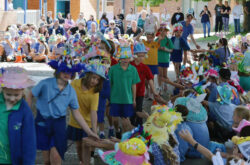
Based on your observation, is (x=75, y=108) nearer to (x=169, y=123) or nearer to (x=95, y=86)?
(x=95, y=86)

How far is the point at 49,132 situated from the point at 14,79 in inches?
49.3

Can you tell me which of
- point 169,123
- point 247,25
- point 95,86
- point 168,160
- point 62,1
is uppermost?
point 62,1

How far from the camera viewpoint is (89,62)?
6.59 meters

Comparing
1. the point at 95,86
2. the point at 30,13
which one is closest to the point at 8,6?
the point at 30,13

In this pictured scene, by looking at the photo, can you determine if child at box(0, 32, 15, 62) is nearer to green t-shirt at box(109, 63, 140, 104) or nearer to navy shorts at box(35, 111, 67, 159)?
green t-shirt at box(109, 63, 140, 104)

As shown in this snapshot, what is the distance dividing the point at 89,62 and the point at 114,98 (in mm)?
1212

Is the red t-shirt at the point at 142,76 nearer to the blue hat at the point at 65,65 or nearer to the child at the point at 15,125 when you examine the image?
the blue hat at the point at 65,65

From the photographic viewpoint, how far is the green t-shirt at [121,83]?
757cm

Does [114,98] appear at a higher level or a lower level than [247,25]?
lower

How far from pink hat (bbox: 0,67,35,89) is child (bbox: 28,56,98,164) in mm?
911

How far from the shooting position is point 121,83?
757cm

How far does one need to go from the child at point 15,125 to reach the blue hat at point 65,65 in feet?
3.51

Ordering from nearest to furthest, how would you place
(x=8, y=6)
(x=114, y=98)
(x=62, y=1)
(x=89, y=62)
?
(x=89, y=62)
(x=114, y=98)
(x=8, y=6)
(x=62, y=1)

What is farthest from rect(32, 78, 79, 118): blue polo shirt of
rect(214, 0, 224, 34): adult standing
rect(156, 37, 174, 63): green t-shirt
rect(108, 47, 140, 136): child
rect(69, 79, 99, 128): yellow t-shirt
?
rect(214, 0, 224, 34): adult standing
